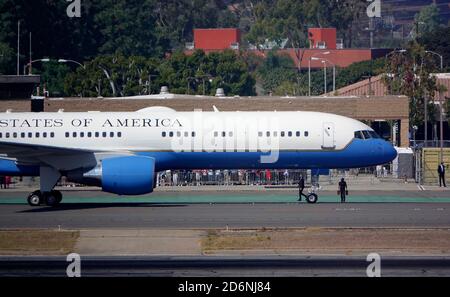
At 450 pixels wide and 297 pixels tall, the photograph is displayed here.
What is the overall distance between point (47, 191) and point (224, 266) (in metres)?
20.4

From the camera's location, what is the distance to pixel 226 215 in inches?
1806

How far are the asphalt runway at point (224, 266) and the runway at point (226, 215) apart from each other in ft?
25.5

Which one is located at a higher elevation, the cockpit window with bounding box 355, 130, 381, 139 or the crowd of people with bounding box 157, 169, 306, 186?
the cockpit window with bounding box 355, 130, 381, 139

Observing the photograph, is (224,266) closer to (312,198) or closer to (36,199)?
(312,198)

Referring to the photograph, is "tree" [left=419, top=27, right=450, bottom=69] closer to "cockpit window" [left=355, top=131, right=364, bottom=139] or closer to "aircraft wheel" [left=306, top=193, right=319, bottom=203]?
Answer: "cockpit window" [left=355, top=131, right=364, bottom=139]

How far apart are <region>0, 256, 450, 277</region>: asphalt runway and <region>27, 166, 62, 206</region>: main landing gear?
52.2ft

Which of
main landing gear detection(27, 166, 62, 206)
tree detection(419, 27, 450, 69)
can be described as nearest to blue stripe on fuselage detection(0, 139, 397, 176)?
main landing gear detection(27, 166, 62, 206)

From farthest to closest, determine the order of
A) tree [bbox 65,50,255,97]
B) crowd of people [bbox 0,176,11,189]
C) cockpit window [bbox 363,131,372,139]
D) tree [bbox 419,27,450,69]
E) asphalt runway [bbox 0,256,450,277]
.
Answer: tree [bbox 419,27,450,69], tree [bbox 65,50,255,97], crowd of people [bbox 0,176,11,189], cockpit window [bbox 363,131,372,139], asphalt runway [bbox 0,256,450,277]

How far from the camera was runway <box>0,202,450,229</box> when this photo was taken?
42406mm

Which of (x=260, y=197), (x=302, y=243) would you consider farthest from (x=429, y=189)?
(x=302, y=243)

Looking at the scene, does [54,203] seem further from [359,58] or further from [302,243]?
[359,58]

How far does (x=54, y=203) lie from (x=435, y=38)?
13079 cm
